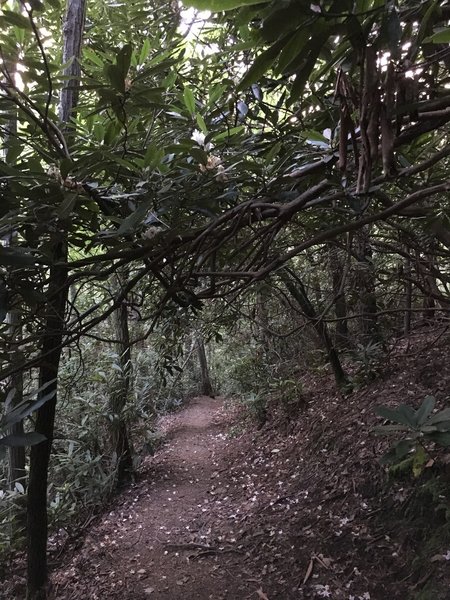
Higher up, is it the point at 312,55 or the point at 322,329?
the point at 312,55

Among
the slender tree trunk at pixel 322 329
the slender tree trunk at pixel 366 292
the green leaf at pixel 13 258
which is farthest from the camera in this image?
the slender tree trunk at pixel 322 329

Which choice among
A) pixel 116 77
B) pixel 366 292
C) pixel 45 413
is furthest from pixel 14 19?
pixel 366 292

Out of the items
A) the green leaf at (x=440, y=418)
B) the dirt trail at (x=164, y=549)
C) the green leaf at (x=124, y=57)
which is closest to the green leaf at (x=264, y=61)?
the green leaf at (x=124, y=57)

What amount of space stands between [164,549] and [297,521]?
1.04 metres

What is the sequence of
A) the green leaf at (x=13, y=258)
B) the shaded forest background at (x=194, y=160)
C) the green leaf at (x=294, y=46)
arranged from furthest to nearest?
the green leaf at (x=13, y=258), the shaded forest background at (x=194, y=160), the green leaf at (x=294, y=46)

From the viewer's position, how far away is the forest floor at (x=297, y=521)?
7.89ft

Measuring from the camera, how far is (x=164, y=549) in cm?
336

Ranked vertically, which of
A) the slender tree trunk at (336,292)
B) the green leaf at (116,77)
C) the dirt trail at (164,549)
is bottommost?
the dirt trail at (164,549)

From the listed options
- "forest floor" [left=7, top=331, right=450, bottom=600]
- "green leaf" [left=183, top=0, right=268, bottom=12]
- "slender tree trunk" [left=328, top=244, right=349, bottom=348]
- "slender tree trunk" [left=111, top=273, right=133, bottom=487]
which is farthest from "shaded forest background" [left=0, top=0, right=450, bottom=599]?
"slender tree trunk" [left=111, top=273, right=133, bottom=487]

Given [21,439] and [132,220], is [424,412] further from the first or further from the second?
[21,439]

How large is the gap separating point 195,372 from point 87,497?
7059mm

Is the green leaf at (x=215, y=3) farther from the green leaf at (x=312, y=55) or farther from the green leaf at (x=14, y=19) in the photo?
the green leaf at (x=14, y=19)

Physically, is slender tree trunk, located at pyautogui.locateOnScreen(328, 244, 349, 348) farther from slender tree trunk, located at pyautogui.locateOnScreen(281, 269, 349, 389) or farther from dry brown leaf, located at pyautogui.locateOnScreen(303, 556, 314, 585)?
dry brown leaf, located at pyautogui.locateOnScreen(303, 556, 314, 585)

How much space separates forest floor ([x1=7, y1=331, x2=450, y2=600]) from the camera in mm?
2404
